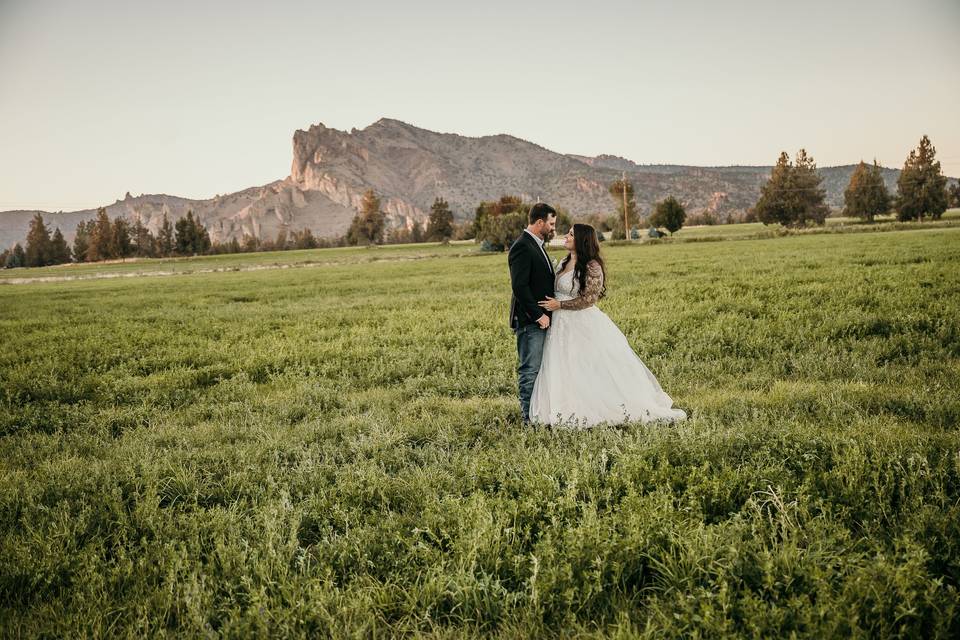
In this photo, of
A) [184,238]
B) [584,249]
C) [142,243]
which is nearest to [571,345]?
[584,249]

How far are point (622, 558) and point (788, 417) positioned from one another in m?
3.96

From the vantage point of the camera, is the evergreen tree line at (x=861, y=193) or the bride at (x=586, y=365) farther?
the evergreen tree line at (x=861, y=193)

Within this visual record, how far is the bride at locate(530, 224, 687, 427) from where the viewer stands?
6.92 metres

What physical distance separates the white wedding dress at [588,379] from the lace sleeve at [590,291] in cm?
11

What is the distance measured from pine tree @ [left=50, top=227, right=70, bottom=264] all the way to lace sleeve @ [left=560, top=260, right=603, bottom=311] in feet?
532

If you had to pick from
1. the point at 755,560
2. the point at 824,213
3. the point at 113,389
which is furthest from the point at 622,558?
the point at 824,213

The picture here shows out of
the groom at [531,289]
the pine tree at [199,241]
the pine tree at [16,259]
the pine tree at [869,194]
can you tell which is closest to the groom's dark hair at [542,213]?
the groom at [531,289]

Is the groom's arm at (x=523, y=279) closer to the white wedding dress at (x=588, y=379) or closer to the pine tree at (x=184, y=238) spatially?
the white wedding dress at (x=588, y=379)

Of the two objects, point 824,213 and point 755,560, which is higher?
point 824,213

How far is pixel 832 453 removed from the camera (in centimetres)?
495

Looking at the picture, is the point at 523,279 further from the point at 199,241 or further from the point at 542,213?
the point at 199,241

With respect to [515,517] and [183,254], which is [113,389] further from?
[183,254]

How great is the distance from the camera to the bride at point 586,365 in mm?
6918

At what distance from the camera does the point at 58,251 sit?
132m
